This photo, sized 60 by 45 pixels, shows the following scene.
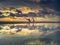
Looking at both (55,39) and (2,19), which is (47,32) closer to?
(55,39)

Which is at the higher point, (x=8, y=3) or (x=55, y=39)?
(x=8, y=3)

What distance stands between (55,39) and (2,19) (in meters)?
0.71

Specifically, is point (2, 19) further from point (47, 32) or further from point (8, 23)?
point (47, 32)

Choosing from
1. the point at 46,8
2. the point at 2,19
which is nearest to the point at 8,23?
the point at 2,19

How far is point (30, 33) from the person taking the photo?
22.6ft

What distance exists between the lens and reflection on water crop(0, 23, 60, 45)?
6.87 meters

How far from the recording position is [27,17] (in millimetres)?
6891

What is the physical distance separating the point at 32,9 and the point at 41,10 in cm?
11

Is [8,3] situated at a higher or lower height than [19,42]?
higher

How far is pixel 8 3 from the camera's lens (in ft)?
22.6

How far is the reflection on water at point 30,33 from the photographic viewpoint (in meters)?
6.87

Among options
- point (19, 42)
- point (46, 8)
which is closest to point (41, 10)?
point (46, 8)

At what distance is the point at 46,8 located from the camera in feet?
22.6

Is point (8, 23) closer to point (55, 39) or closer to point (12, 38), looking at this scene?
point (12, 38)
